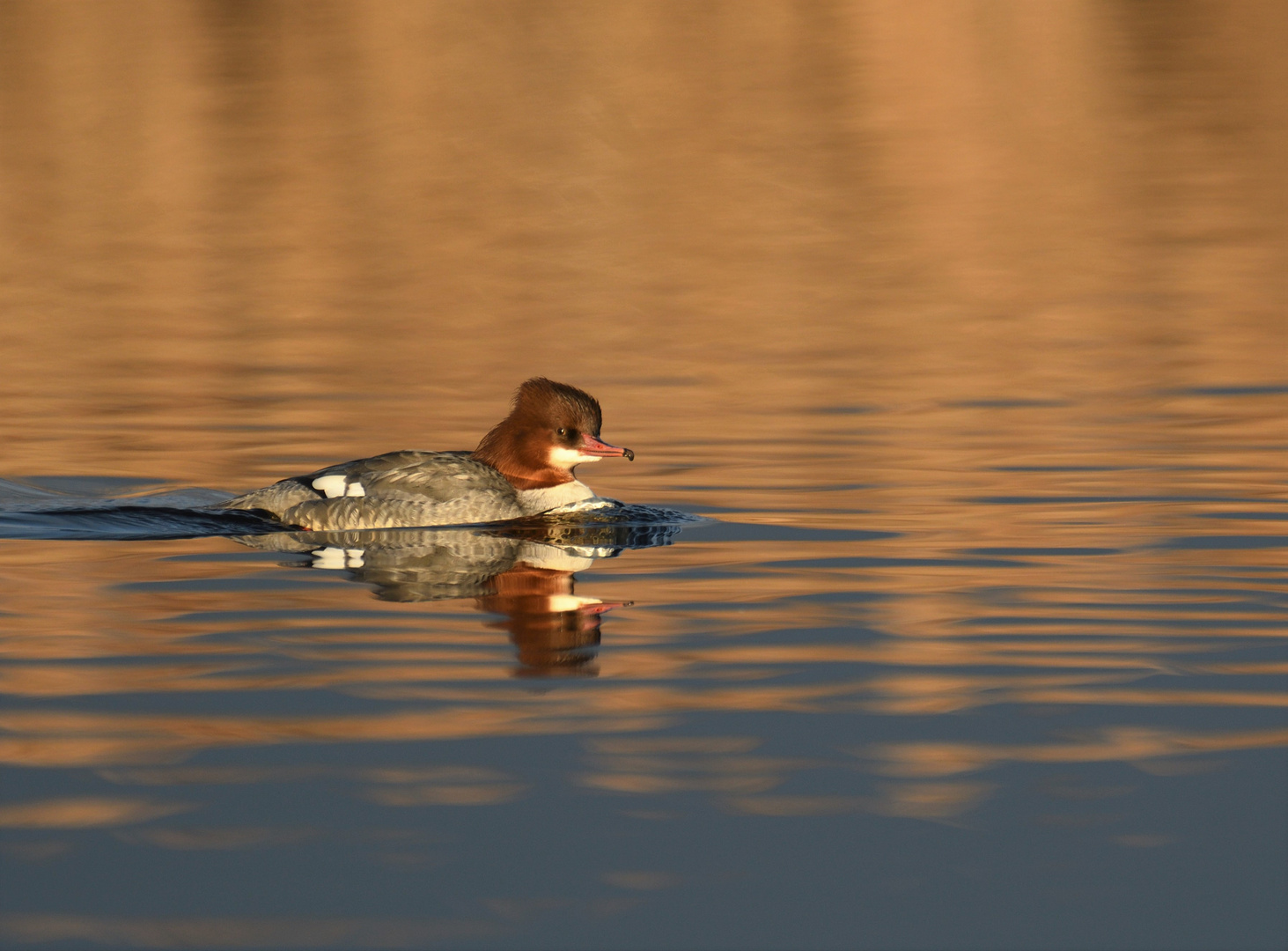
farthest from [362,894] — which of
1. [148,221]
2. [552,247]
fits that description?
[148,221]

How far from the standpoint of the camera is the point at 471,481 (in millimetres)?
11703

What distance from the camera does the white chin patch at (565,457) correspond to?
11.8 meters

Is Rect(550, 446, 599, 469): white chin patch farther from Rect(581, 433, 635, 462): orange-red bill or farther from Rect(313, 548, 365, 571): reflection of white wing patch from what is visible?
Rect(313, 548, 365, 571): reflection of white wing patch

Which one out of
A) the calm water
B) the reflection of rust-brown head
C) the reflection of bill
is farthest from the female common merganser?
the reflection of rust-brown head

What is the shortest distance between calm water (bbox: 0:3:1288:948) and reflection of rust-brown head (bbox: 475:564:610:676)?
5 cm

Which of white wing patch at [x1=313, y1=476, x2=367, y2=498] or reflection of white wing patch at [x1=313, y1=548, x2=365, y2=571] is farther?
Result: white wing patch at [x1=313, y1=476, x2=367, y2=498]

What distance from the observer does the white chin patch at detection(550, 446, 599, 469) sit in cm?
1181

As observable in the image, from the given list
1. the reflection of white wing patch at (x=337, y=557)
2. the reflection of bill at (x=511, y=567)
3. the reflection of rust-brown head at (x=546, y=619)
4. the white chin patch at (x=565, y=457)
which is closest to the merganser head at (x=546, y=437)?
the white chin patch at (x=565, y=457)

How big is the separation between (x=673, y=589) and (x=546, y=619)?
36.8 inches

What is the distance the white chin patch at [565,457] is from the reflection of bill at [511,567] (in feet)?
1.45

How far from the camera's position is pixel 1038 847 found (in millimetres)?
5492

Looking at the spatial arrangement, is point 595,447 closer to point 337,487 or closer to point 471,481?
point 471,481

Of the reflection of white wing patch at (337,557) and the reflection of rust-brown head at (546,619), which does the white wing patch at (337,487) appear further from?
the reflection of rust-brown head at (546,619)

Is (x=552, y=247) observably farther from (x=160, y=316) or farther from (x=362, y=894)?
(x=362, y=894)
